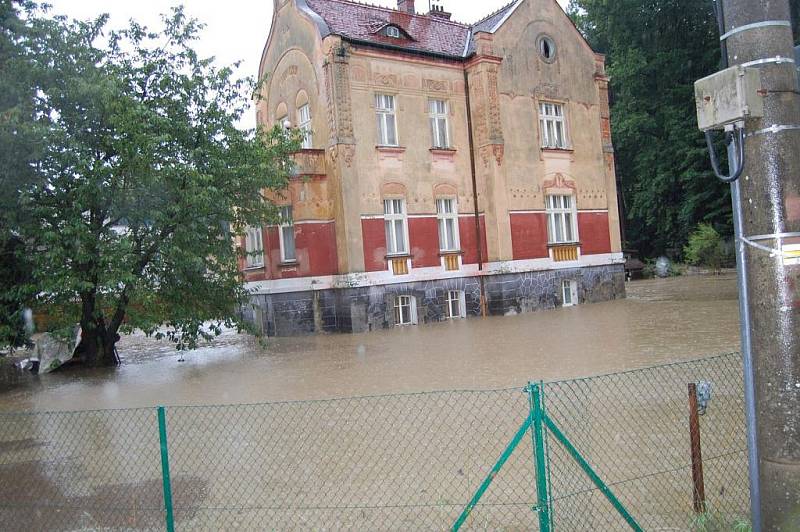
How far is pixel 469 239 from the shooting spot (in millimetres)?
24812

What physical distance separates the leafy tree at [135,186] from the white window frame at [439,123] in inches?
309

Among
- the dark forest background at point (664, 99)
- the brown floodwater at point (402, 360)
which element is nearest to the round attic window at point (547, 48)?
the brown floodwater at point (402, 360)

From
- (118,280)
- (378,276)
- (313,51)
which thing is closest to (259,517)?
(118,280)

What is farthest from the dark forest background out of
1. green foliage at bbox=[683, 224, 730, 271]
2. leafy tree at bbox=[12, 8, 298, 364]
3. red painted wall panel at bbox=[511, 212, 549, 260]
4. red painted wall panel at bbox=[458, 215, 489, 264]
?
leafy tree at bbox=[12, 8, 298, 364]

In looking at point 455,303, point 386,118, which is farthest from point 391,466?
point 386,118

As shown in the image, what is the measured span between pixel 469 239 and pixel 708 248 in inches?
902

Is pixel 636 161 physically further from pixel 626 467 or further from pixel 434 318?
pixel 626 467

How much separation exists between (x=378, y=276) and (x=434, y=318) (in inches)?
104

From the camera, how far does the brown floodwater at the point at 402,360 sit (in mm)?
11953

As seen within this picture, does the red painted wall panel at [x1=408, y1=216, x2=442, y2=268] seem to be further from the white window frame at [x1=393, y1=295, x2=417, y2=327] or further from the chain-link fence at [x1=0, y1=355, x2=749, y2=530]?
the chain-link fence at [x1=0, y1=355, x2=749, y2=530]

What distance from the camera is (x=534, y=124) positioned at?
25953mm

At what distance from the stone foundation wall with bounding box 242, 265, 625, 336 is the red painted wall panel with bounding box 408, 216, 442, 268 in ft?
2.39

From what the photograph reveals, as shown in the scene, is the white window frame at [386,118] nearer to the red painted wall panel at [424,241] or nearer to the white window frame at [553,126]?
the red painted wall panel at [424,241]

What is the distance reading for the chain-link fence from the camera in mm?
5531
